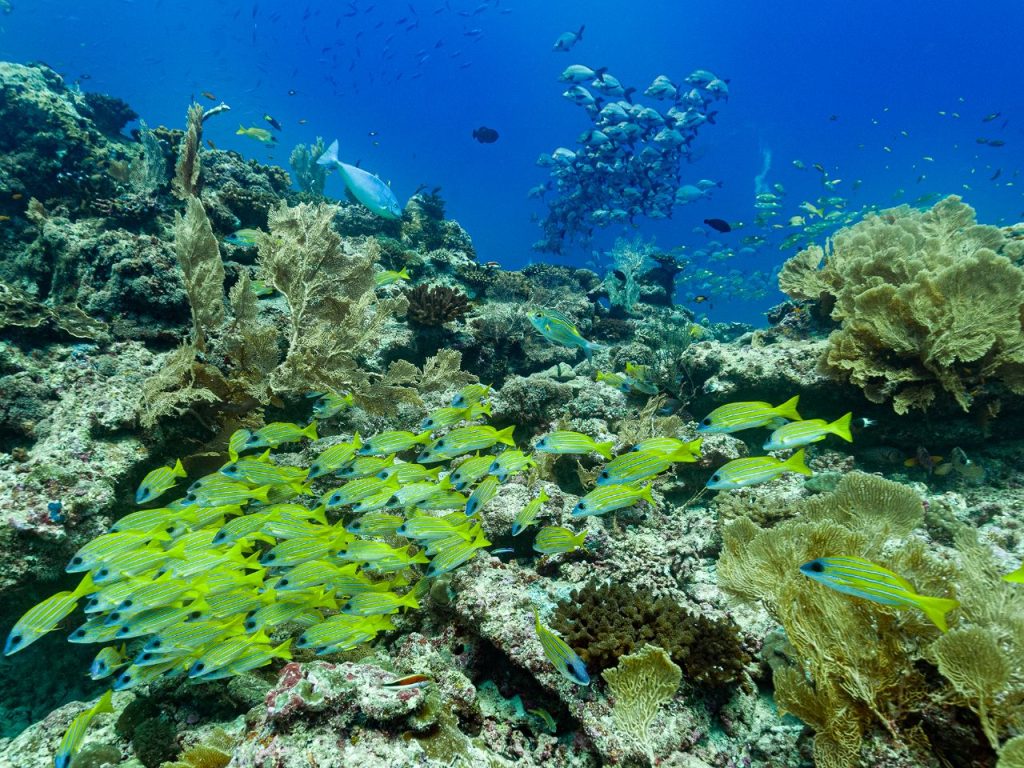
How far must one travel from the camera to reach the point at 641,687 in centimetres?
296

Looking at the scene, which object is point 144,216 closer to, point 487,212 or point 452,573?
point 452,573

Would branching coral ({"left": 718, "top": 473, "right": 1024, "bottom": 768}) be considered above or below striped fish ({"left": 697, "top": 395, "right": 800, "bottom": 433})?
below

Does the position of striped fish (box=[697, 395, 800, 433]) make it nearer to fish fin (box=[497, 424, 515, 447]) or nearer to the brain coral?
fish fin (box=[497, 424, 515, 447])

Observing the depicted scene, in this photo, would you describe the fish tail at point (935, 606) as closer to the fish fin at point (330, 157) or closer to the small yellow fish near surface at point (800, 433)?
the small yellow fish near surface at point (800, 433)

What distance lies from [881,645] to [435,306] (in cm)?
725

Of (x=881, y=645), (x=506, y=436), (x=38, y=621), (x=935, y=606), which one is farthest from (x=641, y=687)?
(x=38, y=621)

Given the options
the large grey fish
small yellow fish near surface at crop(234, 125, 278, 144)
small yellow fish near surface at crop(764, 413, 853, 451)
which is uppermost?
small yellow fish near surface at crop(234, 125, 278, 144)

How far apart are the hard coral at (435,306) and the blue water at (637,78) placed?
8317 cm

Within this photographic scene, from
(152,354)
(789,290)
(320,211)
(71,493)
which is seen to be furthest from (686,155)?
(71,493)

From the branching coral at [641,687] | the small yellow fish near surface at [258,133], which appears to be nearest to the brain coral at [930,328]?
the branching coral at [641,687]

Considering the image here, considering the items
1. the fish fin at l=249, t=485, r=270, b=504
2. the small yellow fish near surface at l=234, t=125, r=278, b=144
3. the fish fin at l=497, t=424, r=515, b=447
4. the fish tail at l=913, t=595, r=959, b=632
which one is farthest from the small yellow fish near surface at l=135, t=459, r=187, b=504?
the small yellow fish near surface at l=234, t=125, r=278, b=144

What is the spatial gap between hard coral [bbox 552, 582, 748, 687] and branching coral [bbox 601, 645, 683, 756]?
19 cm

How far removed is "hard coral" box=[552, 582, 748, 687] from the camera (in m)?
3.26

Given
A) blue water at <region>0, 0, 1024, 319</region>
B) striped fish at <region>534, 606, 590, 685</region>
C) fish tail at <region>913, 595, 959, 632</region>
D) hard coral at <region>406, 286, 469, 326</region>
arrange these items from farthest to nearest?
blue water at <region>0, 0, 1024, 319</region>
hard coral at <region>406, 286, 469, 326</region>
striped fish at <region>534, 606, 590, 685</region>
fish tail at <region>913, 595, 959, 632</region>
